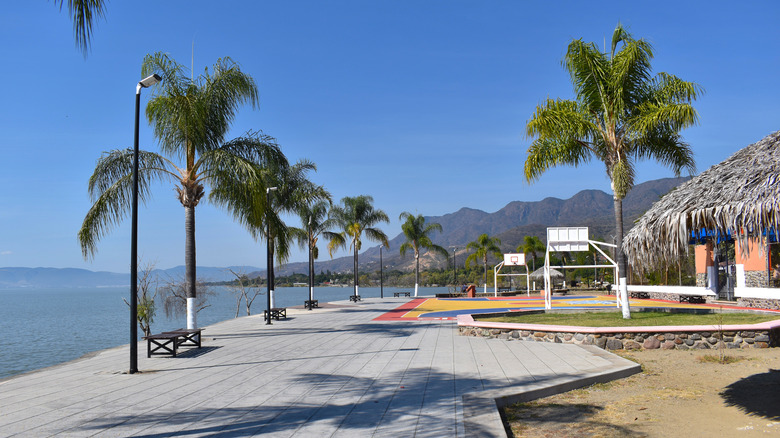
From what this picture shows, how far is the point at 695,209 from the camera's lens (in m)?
6.90

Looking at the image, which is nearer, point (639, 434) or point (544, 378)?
point (639, 434)

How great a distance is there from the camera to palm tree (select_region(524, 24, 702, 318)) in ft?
52.4

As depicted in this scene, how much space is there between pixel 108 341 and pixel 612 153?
25.4 meters

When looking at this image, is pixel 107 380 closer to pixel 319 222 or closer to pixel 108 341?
pixel 108 341

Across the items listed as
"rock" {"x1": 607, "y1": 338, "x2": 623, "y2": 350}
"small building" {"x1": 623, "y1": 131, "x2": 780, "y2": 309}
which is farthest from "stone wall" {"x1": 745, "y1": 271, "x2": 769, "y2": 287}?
"small building" {"x1": 623, "y1": 131, "x2": 780, "y2": 309}

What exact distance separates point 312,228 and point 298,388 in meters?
27.2

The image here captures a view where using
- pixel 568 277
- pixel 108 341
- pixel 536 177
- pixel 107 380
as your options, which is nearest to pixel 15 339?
pixel 108 341

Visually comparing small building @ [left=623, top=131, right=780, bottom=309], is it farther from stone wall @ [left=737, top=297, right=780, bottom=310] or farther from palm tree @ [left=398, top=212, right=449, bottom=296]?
palm tree @ [left=398, top=212, right=449, bottom=296]

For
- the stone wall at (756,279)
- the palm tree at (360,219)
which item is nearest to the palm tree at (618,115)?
the stone wall at (756,279)

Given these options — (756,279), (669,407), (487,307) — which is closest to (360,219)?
(487,307)

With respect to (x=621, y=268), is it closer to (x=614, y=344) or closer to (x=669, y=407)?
(x=614, y=344)

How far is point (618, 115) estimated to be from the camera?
16656 mm

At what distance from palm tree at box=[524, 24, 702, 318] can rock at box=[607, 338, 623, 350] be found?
3.93 m

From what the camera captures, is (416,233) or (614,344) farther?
(416,233)
